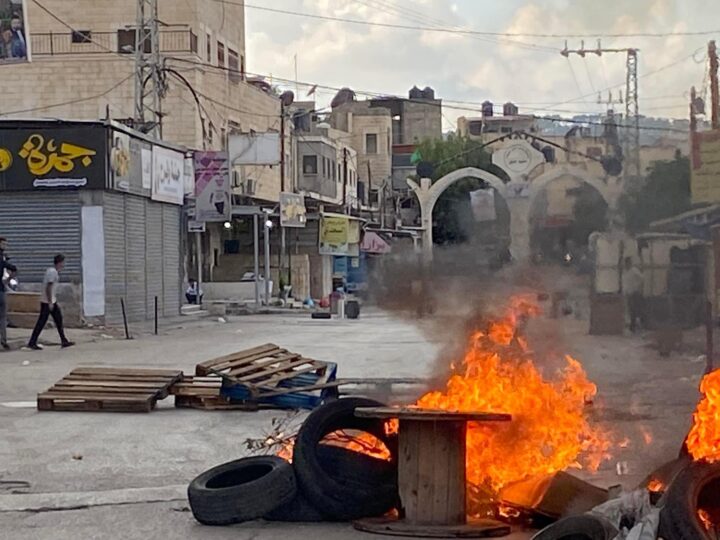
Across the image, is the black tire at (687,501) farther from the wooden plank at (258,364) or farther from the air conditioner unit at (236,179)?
the air conditioner unit at (236,179)

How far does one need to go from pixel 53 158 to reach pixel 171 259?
21.1 ft

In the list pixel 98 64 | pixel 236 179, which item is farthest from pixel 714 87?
pixel 98 64

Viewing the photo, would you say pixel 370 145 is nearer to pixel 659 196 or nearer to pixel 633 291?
pixel 633 291

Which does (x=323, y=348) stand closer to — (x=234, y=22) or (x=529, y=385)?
(x=529, y=385)

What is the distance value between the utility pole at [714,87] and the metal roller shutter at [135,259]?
679 inches

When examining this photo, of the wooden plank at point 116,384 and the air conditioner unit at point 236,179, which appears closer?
the wooden plank at point 116,384

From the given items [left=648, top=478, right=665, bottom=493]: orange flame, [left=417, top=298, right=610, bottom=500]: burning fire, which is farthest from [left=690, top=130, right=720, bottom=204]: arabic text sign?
[left=648, top=478, right=665, bottom=493]: orange flame

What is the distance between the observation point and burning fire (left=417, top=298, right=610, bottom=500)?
24.1 ft

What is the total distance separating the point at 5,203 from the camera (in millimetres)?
26188

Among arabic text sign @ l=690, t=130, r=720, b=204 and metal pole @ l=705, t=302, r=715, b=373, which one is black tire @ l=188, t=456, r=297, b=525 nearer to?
arabic text sign @ l=690, t=130, r=720, b=204

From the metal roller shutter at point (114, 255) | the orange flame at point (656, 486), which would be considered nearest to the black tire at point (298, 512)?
the orange flame at point (656, 486)

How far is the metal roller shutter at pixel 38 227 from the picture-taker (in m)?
26.0

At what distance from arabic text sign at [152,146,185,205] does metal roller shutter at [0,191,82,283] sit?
418 centimetres

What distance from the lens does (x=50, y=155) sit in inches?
1023
